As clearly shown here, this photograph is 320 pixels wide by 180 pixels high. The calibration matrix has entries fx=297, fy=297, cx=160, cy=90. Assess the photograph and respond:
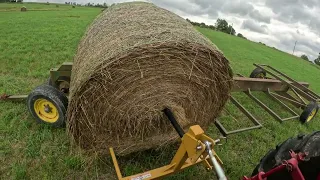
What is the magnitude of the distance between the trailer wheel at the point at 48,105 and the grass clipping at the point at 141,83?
2.83ft

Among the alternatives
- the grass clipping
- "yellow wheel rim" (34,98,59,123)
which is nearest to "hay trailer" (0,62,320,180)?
"yellow wheel rim" (34,98,59,123)

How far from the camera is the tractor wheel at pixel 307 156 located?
2516 mm

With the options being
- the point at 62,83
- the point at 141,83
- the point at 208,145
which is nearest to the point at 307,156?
the point at 208,145

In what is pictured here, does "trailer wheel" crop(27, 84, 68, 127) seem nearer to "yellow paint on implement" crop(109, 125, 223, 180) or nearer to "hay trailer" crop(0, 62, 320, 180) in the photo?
"hay trailer" crop(0, 62, 320, 180)

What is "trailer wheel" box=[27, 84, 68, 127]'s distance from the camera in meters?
4.46

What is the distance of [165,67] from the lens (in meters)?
3.51

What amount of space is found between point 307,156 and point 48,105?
368 cm

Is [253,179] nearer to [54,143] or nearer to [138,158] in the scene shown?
[138,158]

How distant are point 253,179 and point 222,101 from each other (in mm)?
2051

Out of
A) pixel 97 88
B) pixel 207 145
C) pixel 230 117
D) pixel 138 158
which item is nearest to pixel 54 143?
pixel 138 158

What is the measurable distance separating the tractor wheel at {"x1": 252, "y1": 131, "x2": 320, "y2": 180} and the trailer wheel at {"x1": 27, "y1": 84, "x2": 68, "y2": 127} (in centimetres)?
297

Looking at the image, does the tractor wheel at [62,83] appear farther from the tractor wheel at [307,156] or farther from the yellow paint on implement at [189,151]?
the tractor wheel at [307,156]

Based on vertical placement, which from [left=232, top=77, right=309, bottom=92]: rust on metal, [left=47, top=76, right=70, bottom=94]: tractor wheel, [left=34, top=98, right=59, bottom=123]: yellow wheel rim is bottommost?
[left=34, top=98, right=59, bottom=123]: yellow wheel rim

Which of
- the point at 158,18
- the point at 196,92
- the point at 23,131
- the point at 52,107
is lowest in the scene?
the point at 23,131
